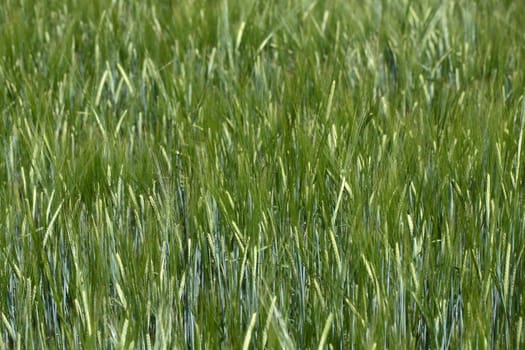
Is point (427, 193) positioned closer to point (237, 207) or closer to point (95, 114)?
point (237, 207)

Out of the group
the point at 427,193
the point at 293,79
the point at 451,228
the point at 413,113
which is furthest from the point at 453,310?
the point at 293,79

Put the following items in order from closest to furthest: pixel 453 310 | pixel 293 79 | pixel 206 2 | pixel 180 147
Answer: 1. pixel 453 310
2. pixel 180 147
3. pixel 293 79
4. pixel 206 2

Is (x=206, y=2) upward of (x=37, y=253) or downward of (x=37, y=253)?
upward

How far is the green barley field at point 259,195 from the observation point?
5.19ft

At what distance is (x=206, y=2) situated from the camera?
9.43 ft

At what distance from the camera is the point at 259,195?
173 cm

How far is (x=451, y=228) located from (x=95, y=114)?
89 centimetres

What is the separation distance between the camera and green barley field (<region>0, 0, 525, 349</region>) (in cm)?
158

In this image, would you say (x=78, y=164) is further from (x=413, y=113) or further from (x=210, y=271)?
(x=413, y=113)

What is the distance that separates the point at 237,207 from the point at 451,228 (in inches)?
14.7

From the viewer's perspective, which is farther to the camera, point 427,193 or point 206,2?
point 206,2

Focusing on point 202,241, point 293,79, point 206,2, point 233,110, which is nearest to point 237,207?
point 202,241

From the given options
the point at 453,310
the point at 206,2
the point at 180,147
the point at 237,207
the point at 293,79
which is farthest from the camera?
the point at 206,2

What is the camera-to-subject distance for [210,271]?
1.73 meters
